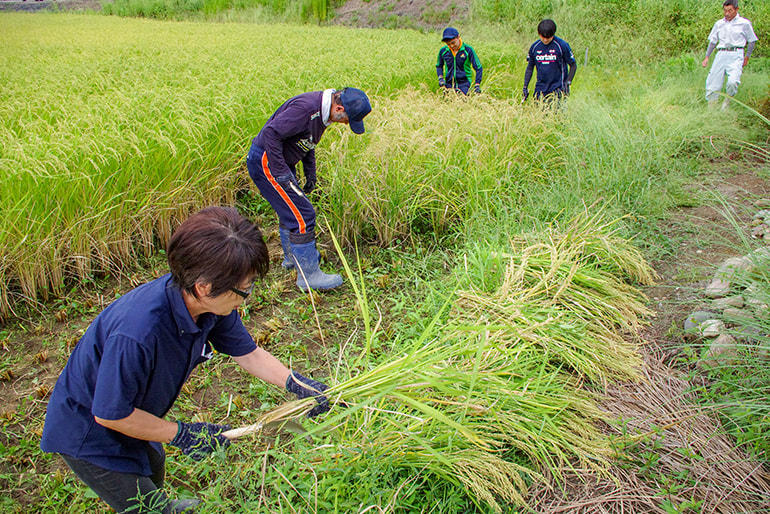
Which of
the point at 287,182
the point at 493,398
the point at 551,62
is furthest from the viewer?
the point at 551,62

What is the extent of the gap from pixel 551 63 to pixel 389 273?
4.28 meters

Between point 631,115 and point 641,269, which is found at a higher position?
point 631,115

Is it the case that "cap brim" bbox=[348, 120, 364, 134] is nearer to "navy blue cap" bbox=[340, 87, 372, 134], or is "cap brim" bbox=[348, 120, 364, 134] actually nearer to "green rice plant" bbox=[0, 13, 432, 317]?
"navy blue cap" bbox=[340, 87, 372, 134]

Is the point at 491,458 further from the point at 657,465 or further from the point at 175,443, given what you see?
the point at 175,443

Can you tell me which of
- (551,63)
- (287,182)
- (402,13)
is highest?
(402,13)

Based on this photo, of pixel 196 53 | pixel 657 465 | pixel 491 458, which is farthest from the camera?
pixel 196 53

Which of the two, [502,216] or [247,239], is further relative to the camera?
[502,216]

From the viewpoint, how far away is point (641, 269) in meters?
3.10

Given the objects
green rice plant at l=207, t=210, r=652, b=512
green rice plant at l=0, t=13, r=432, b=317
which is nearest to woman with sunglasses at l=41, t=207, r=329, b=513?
green rice plant at l=207, t=210, r=652, b=512

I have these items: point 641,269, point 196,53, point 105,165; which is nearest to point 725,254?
point 641,269

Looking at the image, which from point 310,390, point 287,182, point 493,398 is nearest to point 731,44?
point 287,182

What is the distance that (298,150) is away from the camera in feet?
11.4

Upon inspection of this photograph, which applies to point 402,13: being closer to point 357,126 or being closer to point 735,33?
point 735,33

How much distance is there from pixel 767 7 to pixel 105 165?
15.0 meters
